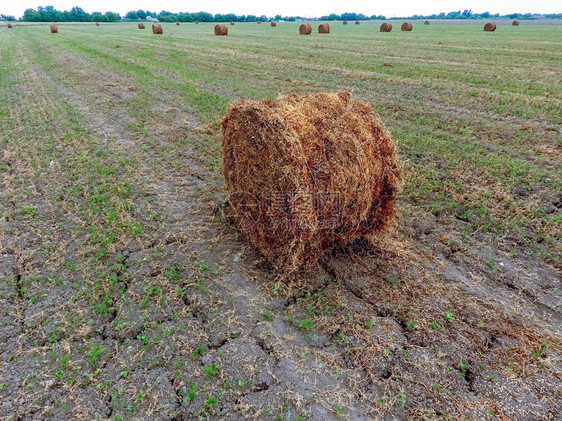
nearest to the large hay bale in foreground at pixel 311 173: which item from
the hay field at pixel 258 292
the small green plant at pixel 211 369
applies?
the hay field at pixel 258 292

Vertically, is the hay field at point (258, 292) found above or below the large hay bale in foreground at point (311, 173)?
below

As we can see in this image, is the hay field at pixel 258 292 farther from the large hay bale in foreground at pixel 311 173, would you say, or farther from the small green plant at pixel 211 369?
the large hay bale in foreground at pixel 311 173

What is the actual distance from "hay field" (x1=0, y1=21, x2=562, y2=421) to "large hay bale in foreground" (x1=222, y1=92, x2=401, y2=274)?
45 cm

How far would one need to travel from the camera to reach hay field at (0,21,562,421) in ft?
9.75

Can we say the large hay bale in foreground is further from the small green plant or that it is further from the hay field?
the small green plant

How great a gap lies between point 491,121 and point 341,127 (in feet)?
22.4

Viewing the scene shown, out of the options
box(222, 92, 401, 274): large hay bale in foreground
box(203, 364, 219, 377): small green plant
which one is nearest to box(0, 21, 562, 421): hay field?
box(203, 364, 219, 377): small green plant

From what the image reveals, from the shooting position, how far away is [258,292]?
4090mm

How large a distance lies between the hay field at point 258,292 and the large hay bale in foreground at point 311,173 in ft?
1.46

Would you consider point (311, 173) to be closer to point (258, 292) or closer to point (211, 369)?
point (258, 292)

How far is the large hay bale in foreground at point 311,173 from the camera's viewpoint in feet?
13.1

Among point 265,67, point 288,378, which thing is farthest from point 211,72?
point 288,378

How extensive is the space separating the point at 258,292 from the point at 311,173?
5.06 feet

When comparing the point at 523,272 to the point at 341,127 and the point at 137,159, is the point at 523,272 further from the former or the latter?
the point at 137,159
